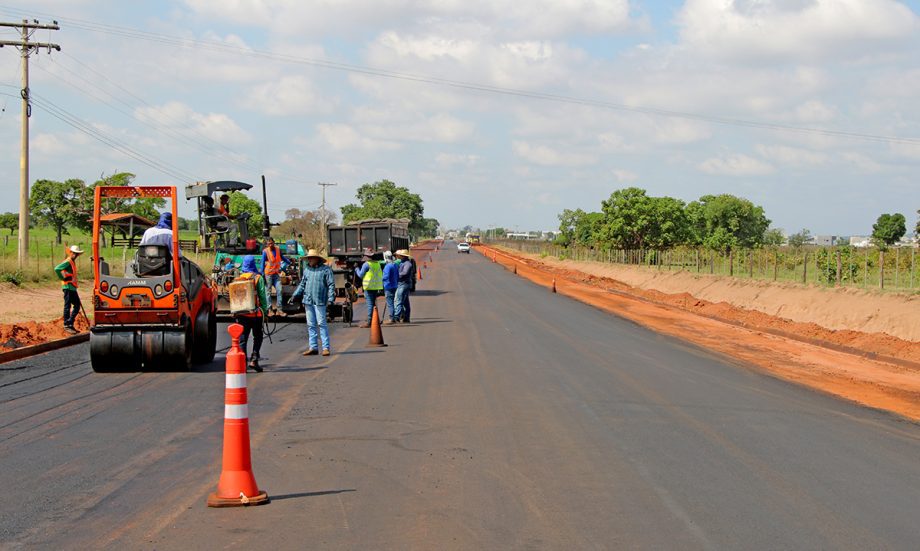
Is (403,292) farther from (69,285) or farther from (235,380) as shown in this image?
(235,380)

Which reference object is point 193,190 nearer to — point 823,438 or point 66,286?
point 66,286

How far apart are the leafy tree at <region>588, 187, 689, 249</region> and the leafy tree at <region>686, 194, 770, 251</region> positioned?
1838cm

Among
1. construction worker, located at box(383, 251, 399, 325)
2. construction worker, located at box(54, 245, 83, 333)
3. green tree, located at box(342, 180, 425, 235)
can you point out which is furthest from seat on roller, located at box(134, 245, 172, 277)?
green tree, located at box(342, 180, 425, 235)

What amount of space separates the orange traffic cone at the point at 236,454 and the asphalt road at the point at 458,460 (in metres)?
0.15

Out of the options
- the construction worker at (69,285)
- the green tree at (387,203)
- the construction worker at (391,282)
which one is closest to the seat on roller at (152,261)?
the construction worker at (69,285)

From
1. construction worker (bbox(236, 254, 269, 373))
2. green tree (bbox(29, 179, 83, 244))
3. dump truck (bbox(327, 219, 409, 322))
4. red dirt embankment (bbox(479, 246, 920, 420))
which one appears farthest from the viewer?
green tree (bbox(29, 179, 83, 244))

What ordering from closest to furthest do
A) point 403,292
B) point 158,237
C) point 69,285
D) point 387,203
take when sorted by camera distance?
point 158,237
point 69,285
point 403,292
point 387,203

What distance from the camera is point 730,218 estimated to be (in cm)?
9919

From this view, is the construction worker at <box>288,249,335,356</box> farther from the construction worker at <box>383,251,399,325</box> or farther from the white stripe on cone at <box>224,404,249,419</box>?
the white stripe on cone at <box>224,404,249,419</box>

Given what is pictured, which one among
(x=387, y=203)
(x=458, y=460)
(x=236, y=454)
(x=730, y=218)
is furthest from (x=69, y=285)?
(x=387, y=203)

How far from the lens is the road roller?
13.4 meters

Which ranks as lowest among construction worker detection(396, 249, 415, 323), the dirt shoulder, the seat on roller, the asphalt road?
the asphalt road

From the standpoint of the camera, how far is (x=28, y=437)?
917cm

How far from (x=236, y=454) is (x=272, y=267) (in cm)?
1494
